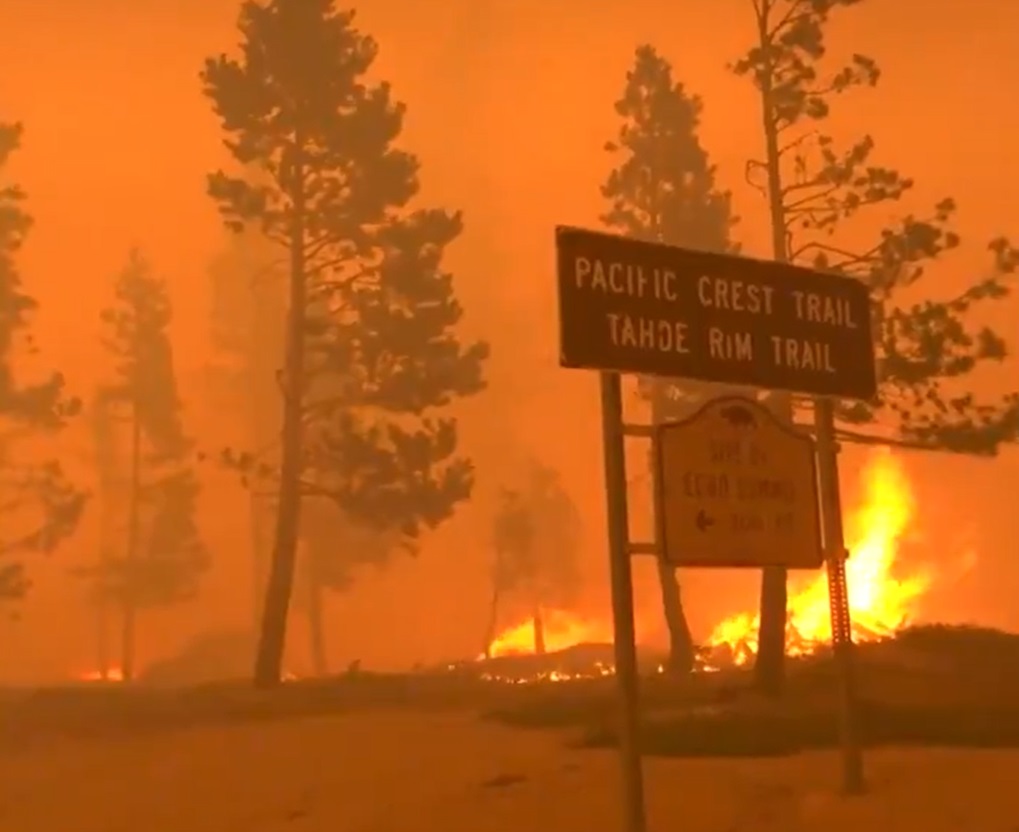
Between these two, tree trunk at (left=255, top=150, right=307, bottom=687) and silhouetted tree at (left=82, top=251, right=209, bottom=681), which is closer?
tree trunk at (left=255, top=150, right=307, bottom=687)

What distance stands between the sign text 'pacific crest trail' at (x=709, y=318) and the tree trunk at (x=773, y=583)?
6.37 m

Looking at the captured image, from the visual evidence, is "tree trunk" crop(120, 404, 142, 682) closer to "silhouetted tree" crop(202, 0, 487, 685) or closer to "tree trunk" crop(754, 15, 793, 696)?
"silhouetted tree" crop(202, 0, 487, 685)

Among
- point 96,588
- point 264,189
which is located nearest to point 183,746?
point 264,189

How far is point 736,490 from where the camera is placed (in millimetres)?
10562

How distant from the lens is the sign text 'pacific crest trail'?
9.54 meters

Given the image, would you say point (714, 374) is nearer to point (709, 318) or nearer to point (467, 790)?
point (709, 318)

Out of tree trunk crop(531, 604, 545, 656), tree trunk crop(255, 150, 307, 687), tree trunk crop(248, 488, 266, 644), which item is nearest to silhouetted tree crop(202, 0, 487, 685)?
tree trunk crop(255, 150, 307, 687)

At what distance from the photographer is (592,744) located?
47.6ft

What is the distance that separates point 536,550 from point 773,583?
5282 centimetres

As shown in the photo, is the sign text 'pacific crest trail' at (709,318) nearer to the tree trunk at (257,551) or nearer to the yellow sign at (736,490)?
the yellow sign at (736,490)

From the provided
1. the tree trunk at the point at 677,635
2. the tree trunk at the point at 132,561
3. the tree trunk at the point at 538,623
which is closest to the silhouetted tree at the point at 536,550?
the tree trunk at the point at 538,623

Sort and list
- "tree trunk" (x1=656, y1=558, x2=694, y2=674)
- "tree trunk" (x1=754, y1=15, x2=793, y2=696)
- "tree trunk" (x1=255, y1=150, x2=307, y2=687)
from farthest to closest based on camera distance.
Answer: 1. "tree trunk" (x1=656, y1=558, x2=694, y2=674)
2. "tree trunk" (x1=255, y1=150, x2=307, y2=687)
3. "tree trunk" (x1=754, y1=15, x2=793, y2=696)

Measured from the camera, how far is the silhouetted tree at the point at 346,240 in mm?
27203

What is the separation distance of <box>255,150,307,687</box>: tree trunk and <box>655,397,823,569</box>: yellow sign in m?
16.1
